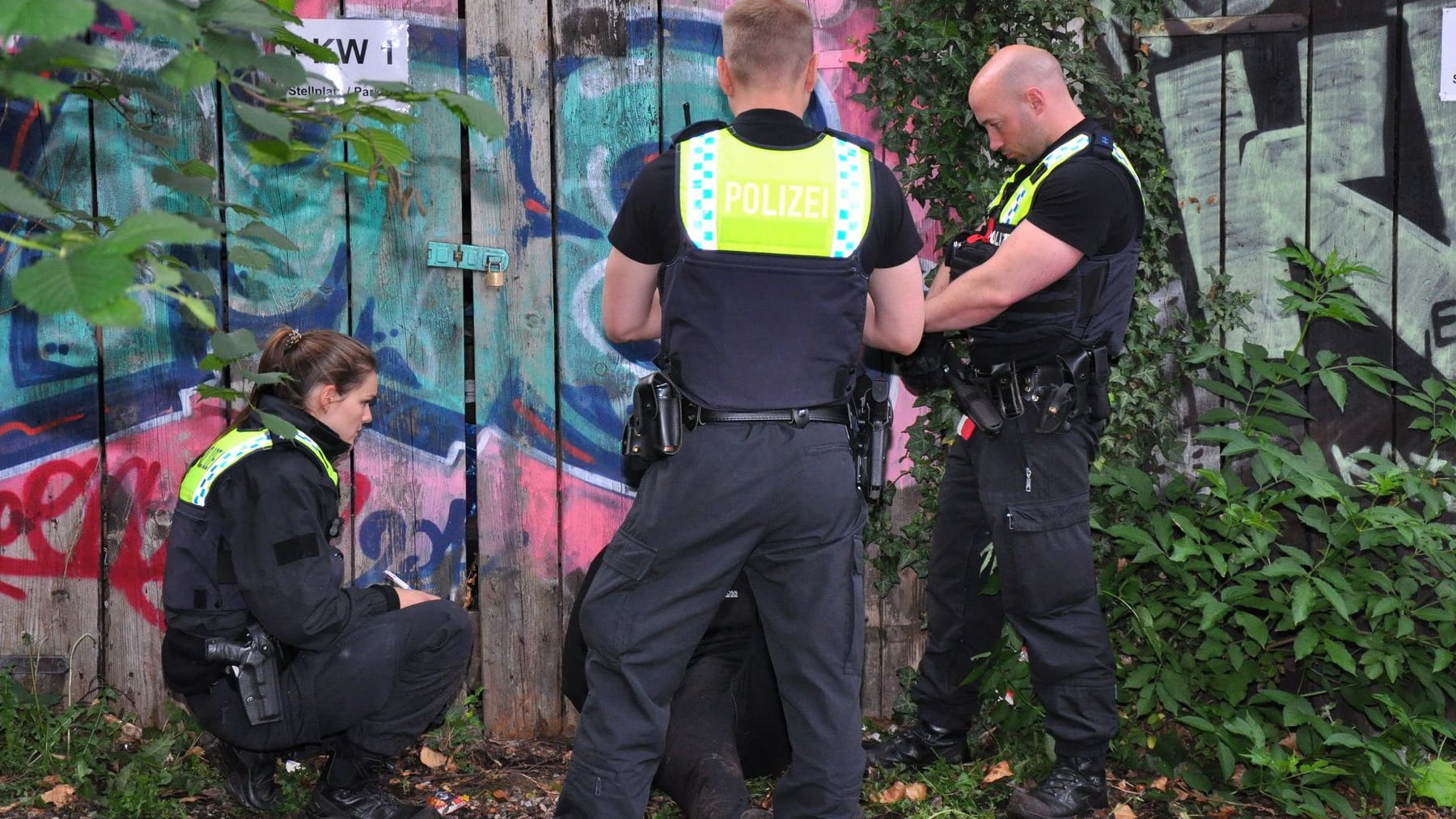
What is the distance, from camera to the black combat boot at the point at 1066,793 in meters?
3.30

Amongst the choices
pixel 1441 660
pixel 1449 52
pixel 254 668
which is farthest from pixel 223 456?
pixel 1449 52

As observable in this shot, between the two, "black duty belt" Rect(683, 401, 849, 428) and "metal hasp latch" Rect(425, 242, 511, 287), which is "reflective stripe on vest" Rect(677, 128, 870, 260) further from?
"metal hasp latch" Rect(425, 242, 511, 287)

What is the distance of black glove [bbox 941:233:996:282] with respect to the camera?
3.33 m

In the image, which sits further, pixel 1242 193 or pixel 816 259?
pixel 1242 193

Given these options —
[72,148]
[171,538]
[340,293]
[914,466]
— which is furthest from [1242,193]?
[72,148]

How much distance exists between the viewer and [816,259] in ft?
8.57

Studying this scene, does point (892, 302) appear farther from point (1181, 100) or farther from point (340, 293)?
point (340, 293)

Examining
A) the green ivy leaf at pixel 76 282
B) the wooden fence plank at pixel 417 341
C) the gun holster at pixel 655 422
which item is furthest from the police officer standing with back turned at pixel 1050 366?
the green ivy leaf at pixel 76 282

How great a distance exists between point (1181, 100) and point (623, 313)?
78.0 inches

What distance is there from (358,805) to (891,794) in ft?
4.54

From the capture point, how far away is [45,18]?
1.21 meters

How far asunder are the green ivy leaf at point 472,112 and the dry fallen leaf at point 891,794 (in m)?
2.43

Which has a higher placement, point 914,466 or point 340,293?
point 340,293

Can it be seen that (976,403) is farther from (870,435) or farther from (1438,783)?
(1438,783)
